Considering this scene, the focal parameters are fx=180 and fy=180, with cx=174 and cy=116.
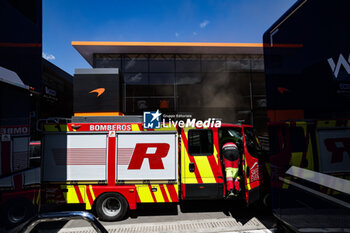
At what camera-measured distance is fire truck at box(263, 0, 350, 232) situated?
1.83 meters

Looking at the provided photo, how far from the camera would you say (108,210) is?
448 cm

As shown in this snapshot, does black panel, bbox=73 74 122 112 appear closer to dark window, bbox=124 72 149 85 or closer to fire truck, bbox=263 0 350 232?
dark window, bbox=124 72 149 85

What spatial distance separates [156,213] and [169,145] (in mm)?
1940

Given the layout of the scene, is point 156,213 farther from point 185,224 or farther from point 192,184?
point 192,184

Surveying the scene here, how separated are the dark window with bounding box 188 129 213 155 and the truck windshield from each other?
Result: 36.4 inches

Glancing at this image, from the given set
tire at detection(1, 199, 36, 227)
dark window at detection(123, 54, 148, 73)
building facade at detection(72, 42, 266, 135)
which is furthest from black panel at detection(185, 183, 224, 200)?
dark window at detection(123, 54, 148, 73)

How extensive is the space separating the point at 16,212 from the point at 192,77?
15.1 meters

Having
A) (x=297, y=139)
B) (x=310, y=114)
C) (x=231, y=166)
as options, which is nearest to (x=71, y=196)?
(x=231, y=166)

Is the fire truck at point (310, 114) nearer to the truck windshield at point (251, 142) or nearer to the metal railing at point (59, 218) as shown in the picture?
the truck windshield at point (251, 142)

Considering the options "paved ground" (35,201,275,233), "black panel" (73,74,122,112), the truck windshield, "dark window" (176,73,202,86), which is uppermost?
"dark window" (176,73,202,86)

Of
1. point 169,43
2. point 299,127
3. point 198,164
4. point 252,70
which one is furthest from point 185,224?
point 252,70

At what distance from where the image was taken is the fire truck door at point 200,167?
437 cm

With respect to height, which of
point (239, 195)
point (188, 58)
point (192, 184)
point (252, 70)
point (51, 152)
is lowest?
point (239, 195)

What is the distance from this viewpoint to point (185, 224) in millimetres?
4246
